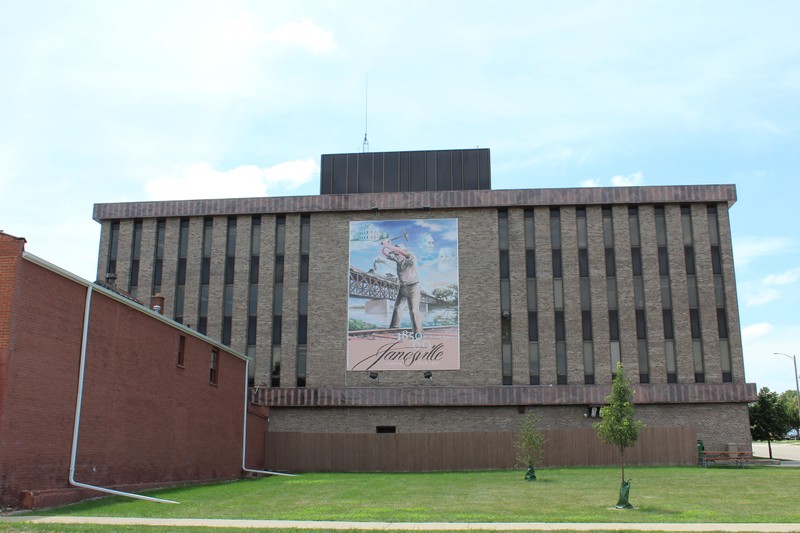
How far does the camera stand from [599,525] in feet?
50.6

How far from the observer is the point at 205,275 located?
152 feet

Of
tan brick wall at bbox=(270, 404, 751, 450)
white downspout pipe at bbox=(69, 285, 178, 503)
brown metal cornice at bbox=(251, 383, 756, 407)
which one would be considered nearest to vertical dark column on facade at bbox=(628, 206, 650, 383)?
brown metal cornice at bbox=(251, 383, 756, 407)

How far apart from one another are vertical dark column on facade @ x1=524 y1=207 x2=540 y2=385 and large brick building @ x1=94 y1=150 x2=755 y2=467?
8 cm

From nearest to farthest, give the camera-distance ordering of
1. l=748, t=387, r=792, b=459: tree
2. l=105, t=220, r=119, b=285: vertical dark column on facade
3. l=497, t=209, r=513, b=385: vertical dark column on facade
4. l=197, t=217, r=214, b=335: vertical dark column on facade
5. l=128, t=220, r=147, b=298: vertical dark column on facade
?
l=497, t=209, r=513, b=385: vertical dark column on facade < l=197, t=217, r=214, b=335: vertical dark column on facade < l=128, t=220, r=147, b=298: vertical dark column on facade < l=105, t=220, r=119, b=285: vertical dark column on facade < l=748, t=387, r=792, b=459: tree

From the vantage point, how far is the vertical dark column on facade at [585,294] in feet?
141

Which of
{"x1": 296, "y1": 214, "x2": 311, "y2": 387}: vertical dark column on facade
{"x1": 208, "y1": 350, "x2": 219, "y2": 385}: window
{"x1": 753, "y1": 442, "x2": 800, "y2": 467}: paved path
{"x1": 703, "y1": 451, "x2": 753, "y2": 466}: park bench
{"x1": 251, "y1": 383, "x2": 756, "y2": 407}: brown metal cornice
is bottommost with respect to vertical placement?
{"x1": 753, "y1": 442, "x2": 800, "y2": 467}: paved path

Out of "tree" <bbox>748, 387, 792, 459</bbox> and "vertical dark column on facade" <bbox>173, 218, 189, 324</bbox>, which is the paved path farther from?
"vertical dark column on facade" <bbox>173, 218, 189, 324</bbox>

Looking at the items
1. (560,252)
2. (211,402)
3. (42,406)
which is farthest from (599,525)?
(560,252)

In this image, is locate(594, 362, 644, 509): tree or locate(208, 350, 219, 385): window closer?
locate(594, 362, 644, 509): tree

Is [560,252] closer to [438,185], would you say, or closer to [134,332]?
[438,185]

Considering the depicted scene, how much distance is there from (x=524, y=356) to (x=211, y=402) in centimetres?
1866

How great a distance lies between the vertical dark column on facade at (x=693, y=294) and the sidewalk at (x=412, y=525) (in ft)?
94.8

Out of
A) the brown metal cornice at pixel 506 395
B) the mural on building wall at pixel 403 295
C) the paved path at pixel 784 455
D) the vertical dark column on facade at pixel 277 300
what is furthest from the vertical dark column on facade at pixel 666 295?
the vertical dark column on facade at pixel 277 300

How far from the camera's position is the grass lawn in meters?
17.2
